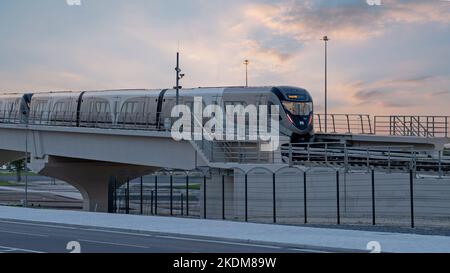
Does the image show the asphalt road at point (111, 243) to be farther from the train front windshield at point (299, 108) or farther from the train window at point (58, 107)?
the train window at point (58, 107)

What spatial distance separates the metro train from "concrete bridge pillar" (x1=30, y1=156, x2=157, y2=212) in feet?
9.84

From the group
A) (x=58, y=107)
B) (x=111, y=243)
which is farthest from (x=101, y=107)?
(x=111, y=243)

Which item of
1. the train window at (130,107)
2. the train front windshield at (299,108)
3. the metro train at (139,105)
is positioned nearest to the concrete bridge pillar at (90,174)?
the metro train at (139,105)

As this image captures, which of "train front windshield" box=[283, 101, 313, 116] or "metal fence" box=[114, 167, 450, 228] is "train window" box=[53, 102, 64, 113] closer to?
"train front windshield" box=[283, 101, 313, 116]

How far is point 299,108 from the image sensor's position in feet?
132

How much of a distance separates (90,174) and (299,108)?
59.4ft

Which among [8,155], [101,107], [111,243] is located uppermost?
[101,107]

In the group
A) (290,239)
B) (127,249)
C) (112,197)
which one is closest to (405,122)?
(112,197)

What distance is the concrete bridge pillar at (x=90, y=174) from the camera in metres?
48.4

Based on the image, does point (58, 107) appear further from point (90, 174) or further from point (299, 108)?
point (299, 108)

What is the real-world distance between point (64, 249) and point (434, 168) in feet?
60.8

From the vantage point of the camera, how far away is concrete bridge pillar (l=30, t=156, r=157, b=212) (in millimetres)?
48438

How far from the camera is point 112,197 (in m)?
41.8

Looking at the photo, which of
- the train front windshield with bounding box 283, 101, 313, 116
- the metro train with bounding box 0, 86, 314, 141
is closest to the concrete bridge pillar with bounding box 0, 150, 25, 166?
the metro train with bounding box 0, 86, 314, 141
